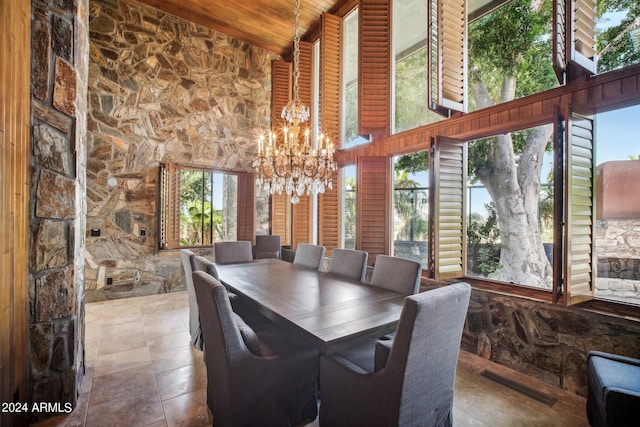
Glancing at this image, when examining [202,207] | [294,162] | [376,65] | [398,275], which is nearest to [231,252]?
[202,207]

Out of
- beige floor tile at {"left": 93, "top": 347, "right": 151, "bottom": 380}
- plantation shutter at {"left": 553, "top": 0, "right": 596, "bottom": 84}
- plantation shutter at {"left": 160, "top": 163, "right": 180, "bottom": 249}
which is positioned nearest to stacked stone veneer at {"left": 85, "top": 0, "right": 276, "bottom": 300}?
plantation shutter at {"left": 160, "top": 163, "right": 180, "bottom": 249}

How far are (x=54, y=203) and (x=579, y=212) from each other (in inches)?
146

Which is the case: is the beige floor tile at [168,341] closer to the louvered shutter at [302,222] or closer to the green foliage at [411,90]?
→ the louvered shutter at [302,222]

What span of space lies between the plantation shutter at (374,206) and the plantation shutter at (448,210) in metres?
0.88

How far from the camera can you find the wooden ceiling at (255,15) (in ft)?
14.6

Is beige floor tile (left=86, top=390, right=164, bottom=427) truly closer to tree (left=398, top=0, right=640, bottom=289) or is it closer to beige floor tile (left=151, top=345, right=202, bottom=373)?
beige floor tile (left=151, top=345, right=202, bottom=373)

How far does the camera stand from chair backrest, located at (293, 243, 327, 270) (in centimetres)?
335

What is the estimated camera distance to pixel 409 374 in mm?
1302

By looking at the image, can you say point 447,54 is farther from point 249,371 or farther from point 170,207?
point 170,207

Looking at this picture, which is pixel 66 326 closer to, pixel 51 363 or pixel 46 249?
pixel 51 363

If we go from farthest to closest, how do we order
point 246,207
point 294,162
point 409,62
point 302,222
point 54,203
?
1. point 246,207
2. point 302,222
3. point 409,62
4. point 294,162
5. point 54,203

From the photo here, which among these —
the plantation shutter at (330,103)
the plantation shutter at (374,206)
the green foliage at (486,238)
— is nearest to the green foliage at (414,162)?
the plantation shutter at (374,206)

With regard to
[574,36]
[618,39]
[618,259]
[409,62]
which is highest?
[409,62]

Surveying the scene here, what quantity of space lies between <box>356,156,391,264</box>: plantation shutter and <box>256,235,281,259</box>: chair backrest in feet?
5.44
